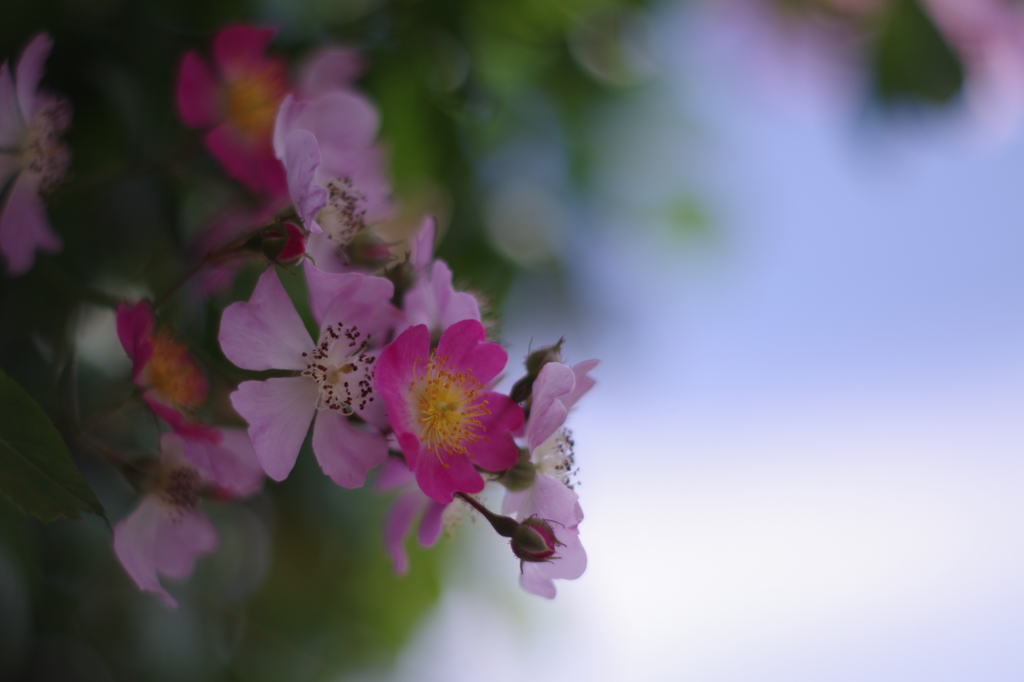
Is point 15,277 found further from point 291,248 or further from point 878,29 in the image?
point 878,29

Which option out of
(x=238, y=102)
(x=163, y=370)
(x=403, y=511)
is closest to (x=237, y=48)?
(x=238, y=102)

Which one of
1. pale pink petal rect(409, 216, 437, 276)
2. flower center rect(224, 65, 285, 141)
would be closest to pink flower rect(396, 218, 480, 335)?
pale pink petal rect(409, 216, 437, 276)

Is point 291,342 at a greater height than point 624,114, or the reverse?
point 624,114

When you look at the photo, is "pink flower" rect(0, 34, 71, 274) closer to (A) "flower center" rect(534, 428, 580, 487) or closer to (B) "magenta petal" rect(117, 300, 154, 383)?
(B) "magenta petal" rect(117, 300, 154, 383)

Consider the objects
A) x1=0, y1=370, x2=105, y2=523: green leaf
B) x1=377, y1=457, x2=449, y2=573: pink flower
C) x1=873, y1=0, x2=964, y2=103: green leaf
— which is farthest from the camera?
x1=873, y1=0, x2=964, y2=103: green leaf

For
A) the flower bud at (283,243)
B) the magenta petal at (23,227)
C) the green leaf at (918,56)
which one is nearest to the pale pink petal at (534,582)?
the flower bud at (283,243)

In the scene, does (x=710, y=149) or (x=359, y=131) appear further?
(x=710, y=149)

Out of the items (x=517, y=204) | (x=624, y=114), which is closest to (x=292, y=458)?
(x=517, y=204)
